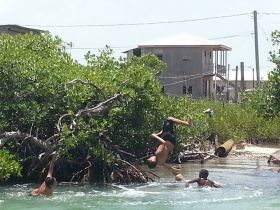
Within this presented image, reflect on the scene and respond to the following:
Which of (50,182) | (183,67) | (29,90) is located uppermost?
(183,67)

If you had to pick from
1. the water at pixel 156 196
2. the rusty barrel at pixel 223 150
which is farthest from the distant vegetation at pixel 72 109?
the rusty barrel at pixel 223 150

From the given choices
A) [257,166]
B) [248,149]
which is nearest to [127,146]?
[257,166]

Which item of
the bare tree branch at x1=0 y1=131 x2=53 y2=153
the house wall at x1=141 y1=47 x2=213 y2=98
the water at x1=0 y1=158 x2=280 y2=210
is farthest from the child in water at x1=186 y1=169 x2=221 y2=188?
the house wall at x1=141 y1=47 x2=213 y2=98

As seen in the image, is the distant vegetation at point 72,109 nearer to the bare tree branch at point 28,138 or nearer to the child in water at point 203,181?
the bare tree branch at point 28,138

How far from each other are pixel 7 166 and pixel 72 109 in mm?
2757

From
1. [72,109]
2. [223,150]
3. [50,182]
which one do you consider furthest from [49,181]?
[223,150]

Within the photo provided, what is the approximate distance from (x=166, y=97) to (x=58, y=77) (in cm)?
404

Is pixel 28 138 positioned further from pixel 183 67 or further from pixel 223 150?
pixel 183 67

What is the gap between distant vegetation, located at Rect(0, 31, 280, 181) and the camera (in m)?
17.7

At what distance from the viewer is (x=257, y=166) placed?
24.6m

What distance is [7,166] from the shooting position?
16.4 m

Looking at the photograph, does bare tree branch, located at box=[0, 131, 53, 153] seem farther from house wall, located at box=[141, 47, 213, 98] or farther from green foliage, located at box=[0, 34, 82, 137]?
house wall, located at box=[141, 47, 213, 98]

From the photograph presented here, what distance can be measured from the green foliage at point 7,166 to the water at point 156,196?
459 millimetres

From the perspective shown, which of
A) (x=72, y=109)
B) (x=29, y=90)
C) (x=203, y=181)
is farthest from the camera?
(x=72, y=109)
